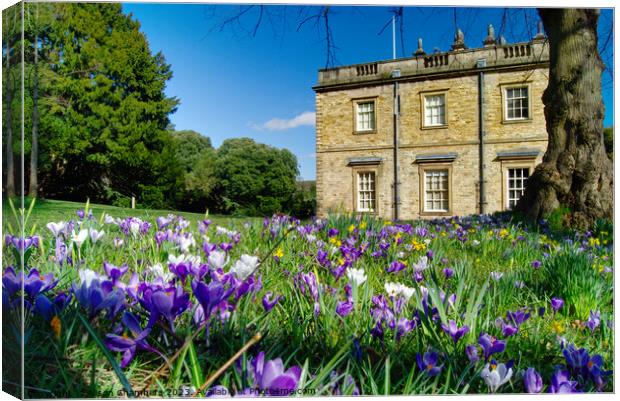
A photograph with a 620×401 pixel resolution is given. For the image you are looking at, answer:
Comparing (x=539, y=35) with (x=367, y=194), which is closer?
(x=539, y=35)

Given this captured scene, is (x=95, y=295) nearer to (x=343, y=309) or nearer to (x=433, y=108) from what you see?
(x=343, y=309)

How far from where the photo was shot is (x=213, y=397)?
91cm

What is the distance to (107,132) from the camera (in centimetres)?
191

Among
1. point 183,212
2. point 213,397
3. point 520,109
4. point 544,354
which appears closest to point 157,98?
point 183,212

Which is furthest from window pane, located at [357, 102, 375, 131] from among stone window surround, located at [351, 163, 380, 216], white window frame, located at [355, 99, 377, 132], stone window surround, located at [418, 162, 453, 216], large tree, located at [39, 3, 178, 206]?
large tree, located at [39, 3, 178, 206]

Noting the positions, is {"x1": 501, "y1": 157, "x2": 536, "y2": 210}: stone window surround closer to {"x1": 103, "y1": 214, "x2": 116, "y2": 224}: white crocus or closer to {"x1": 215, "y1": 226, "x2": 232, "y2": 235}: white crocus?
{"x1": 215, "y1": 226, "x2": 232, "y2": 235}: white crocus

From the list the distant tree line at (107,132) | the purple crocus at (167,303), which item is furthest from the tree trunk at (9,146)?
the purple crocus at (167,303)

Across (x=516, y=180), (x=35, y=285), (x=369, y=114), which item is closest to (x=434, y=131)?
(x=369, y=114)

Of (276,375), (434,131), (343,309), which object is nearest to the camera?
(276,375)

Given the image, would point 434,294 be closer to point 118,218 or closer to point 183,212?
point 183,212

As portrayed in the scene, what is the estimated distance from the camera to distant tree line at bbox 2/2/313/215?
158 centimetres

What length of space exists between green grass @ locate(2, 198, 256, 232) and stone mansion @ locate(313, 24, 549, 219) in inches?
26.4

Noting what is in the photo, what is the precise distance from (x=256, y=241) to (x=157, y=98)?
95 centimetres

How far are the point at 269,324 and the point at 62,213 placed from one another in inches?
41.5
